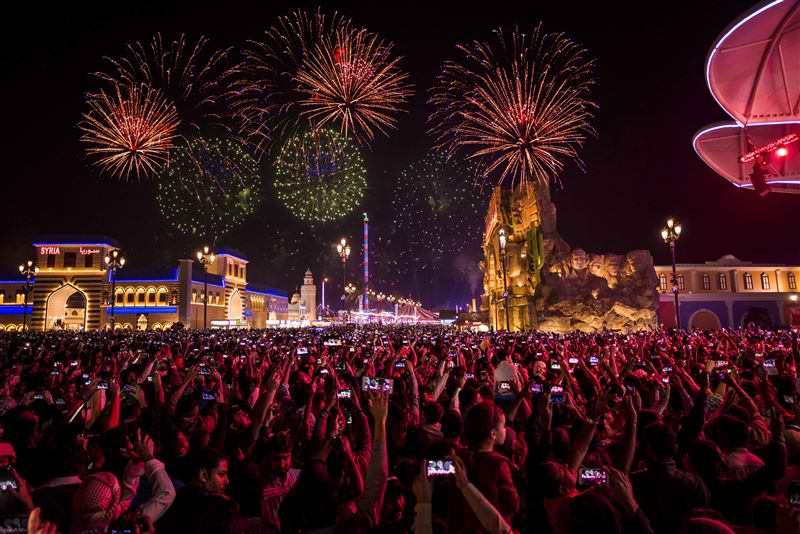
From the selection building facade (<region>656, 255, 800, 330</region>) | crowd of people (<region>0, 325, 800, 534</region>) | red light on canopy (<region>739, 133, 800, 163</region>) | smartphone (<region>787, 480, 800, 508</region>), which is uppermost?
red light on canopy (<region>739, 133, 800, 163</region>)

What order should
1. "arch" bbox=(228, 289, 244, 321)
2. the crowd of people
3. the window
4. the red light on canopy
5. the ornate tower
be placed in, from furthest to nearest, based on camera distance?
the ornate tower, "arch" bbox=(228, 289, 244, 321), the window, the red light on canopy, the crowd of people

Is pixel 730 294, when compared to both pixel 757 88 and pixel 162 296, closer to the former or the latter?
pixel 757 88

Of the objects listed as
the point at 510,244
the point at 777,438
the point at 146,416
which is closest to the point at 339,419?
the point at 146,416

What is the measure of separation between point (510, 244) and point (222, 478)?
5961 cm

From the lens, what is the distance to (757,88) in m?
23.2

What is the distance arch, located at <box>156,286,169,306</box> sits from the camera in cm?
7631

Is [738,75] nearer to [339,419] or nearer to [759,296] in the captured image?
[339,419]

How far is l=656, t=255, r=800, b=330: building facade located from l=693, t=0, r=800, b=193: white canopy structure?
96.5ft

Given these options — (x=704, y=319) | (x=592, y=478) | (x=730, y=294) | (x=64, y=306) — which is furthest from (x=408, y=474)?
(x=64, y=306)

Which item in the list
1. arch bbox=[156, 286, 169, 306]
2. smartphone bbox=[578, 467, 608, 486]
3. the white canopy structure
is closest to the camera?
smartphone bbox=[578, 467, 608, 486]

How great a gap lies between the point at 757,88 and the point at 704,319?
142 ft

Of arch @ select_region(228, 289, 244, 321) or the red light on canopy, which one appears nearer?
the red light on canopy

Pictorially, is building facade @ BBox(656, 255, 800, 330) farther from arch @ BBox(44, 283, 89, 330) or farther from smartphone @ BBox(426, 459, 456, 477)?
arch @ BBox(44, 283, 89, 330)

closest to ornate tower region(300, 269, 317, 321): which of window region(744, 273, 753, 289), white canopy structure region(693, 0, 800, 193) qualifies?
window region(744, 273, 753, 289)
